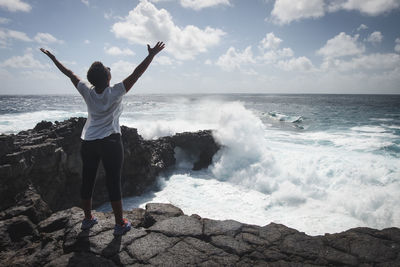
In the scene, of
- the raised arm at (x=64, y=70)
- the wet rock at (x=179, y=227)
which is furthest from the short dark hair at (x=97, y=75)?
the wet rock at (x=179, y=227)

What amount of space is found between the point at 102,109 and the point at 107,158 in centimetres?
55

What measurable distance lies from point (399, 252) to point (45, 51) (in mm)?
4855

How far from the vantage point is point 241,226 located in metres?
3.36

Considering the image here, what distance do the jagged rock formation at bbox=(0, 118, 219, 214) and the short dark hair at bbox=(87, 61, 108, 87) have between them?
3.45 metres

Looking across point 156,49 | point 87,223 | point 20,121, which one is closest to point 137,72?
point 156,49

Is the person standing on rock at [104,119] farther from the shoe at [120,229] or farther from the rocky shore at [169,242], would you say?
the rocky shore at [169,242]

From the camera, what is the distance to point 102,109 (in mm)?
2652

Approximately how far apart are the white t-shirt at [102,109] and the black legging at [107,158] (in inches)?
3.3

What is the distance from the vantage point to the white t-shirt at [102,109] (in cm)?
262

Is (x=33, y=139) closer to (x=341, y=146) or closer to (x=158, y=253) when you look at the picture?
(x=158, y=253)

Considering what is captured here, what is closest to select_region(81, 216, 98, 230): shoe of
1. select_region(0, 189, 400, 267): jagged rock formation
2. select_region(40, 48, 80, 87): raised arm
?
select_region(0, 189, 400, 267): jagged rock formation

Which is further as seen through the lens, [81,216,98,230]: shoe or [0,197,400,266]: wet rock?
[81,216,98,230]: shoe

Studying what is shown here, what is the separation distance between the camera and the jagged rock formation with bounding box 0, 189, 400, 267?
104 inches

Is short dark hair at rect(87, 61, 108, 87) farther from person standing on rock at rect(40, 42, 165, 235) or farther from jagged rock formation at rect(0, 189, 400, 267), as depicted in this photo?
jagged rock formation at rect(0, 189, 400, 267)
